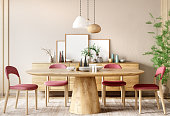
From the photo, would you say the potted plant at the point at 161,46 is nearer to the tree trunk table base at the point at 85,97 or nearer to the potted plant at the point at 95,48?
the potted plant at the point at 95,48

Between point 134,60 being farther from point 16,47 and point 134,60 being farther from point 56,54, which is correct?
point 16,47

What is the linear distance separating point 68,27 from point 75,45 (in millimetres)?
535

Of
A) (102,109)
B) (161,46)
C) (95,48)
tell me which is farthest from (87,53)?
(102,109)

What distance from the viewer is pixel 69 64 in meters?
5.87

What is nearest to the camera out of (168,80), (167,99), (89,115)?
(89,115)

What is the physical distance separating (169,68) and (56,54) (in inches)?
121

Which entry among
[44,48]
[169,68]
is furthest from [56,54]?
[169,68]

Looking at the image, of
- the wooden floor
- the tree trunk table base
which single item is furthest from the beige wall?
the tree trunk table base

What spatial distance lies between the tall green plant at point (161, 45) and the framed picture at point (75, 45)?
5.55ft

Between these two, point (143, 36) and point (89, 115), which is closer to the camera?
point (89, 115)

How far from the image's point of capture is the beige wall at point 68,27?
6.26 m

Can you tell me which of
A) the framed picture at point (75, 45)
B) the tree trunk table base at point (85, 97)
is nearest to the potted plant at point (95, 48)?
the framed picture at point (75, 45)

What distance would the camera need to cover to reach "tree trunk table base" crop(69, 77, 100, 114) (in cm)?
414

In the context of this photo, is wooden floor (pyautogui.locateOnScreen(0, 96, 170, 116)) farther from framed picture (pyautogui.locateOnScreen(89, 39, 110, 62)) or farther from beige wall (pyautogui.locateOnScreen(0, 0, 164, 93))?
framed picture (pyautogui.locateOnScreen(89, 39, 110, 62))
